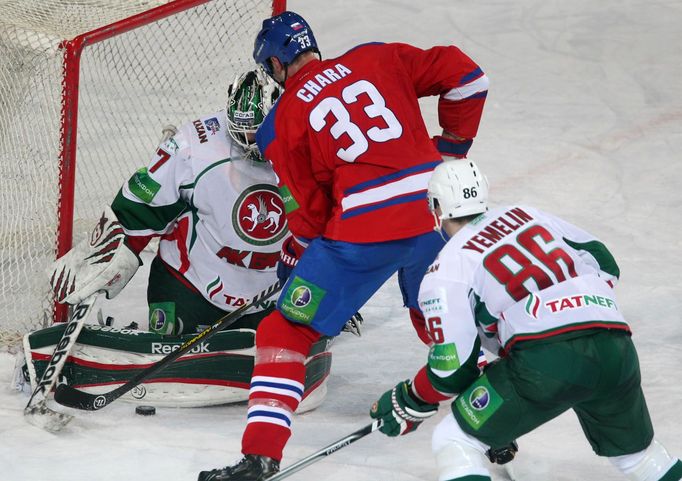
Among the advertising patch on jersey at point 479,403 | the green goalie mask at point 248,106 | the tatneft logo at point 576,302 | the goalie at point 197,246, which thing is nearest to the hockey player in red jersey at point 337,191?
the green goalie mask at point 248,106

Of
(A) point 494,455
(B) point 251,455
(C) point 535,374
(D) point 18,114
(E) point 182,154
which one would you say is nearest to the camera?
(C) point 535,374

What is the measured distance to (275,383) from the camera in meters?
3.19

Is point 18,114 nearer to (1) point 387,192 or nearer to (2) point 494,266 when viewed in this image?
(1) point 387,192

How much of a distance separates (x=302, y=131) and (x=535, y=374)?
1.00 metres

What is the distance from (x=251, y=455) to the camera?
10.1 feet

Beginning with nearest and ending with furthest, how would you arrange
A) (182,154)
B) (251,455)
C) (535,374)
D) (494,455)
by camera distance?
(535,374) → (251,455) → (494,455) → (182,154)

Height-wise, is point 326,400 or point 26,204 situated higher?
point 26,204

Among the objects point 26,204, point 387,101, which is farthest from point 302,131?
point 26,204

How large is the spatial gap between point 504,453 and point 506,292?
2.33 ft

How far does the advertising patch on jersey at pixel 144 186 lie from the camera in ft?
12.4

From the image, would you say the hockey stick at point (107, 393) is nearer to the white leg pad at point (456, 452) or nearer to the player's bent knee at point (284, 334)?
the player's bent knee at point (284, 334)

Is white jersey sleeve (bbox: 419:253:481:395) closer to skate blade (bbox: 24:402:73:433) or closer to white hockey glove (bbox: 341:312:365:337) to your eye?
skate blade (bbox: 24:402:73:433)

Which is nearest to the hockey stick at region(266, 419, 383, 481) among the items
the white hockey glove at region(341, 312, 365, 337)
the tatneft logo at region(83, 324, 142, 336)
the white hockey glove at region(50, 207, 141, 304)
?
the tatneft logo at region(83, 324, 142, 336)

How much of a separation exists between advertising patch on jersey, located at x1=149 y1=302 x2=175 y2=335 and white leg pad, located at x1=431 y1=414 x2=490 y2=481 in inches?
55.9
